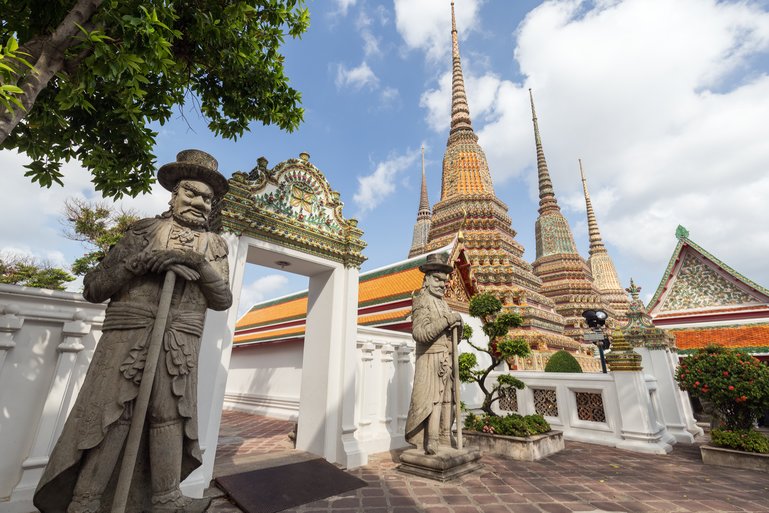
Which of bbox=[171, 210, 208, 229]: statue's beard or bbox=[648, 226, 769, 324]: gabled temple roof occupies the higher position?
bbox=[648, 226, 769, 324]: gabled temple roof

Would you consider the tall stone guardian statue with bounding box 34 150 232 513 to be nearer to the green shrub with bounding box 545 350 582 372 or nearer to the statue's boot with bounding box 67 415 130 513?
the statue's boot with bounding box 67 415 130 513

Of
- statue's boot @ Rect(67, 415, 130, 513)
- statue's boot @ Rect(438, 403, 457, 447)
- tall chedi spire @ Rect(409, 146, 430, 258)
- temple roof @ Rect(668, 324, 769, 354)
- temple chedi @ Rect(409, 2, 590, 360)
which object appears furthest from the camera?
tall chedi spire @ Rect(409, 146, 430, 258)

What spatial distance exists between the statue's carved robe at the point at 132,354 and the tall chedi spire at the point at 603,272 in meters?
30.9

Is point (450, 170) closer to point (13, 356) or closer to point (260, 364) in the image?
point (260, 364)

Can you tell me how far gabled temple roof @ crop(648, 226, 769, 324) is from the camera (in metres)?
13.2

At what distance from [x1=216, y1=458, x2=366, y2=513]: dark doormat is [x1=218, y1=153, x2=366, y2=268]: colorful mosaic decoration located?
3541 mm

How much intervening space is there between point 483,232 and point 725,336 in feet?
33.2

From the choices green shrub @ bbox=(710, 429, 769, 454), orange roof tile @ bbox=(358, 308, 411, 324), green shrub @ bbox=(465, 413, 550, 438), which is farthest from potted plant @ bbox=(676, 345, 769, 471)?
orange roof tile @ bbox=(358, 308, 411, 324)

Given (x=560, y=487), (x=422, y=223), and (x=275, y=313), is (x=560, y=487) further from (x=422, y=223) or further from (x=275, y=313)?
(x=422, y=223)

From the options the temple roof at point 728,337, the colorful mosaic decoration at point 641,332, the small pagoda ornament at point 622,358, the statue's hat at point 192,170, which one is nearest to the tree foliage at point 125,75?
the statue's hat at point 192,170

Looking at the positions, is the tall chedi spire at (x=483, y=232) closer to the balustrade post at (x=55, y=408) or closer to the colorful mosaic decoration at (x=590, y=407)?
the colorful mosaic decoration at (x=590, y=407)

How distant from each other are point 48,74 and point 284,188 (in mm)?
3507

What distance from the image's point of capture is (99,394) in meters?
2.46

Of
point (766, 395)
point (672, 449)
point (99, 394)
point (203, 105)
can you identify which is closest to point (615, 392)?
point (672, 449)
